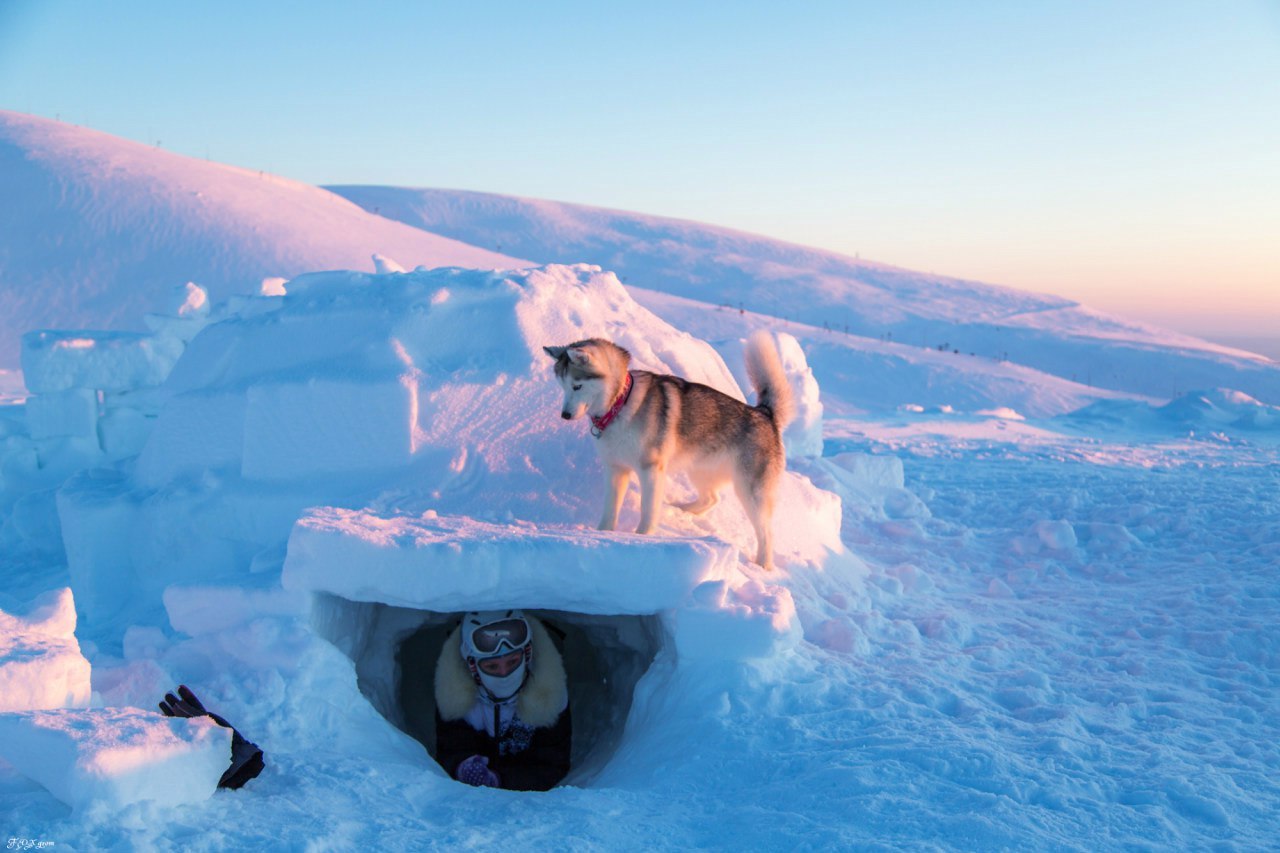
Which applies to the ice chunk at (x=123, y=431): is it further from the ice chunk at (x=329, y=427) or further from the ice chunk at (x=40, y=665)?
the ice chunk at (x=40, y=665)

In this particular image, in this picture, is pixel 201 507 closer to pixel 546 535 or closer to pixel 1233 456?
pixel 546 535

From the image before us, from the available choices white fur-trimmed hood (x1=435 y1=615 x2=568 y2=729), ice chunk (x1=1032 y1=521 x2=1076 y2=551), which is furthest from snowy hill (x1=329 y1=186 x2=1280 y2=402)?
white fur-trimmed hood (x1=435 y1=615 x2=568 y2=729)

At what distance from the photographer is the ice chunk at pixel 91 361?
844 centimetres

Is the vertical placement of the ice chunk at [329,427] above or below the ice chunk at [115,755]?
above

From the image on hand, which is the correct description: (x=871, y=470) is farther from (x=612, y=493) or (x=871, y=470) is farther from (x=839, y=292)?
(x=839, y=292)

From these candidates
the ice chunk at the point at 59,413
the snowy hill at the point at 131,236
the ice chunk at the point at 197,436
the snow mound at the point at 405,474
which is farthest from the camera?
the snowy hill at the point at 131,236

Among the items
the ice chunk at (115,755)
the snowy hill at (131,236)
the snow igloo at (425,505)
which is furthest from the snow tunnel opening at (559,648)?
the snowy hill at (131,236)

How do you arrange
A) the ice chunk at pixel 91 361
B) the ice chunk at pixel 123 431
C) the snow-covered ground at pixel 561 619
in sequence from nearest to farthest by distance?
the snow-covered ground at pixel 561 619 < the ice chunk at pixel 91 361 < the ice chunk at pixel 123 431

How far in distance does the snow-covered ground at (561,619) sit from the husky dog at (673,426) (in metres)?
0.33

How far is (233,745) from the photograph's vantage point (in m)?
3.03

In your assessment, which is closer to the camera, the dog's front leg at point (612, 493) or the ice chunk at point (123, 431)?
the dog's front leg at point (612, 493)

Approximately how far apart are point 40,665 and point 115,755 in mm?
643

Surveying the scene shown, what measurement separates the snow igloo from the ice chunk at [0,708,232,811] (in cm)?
106

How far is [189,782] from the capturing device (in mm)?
2738
